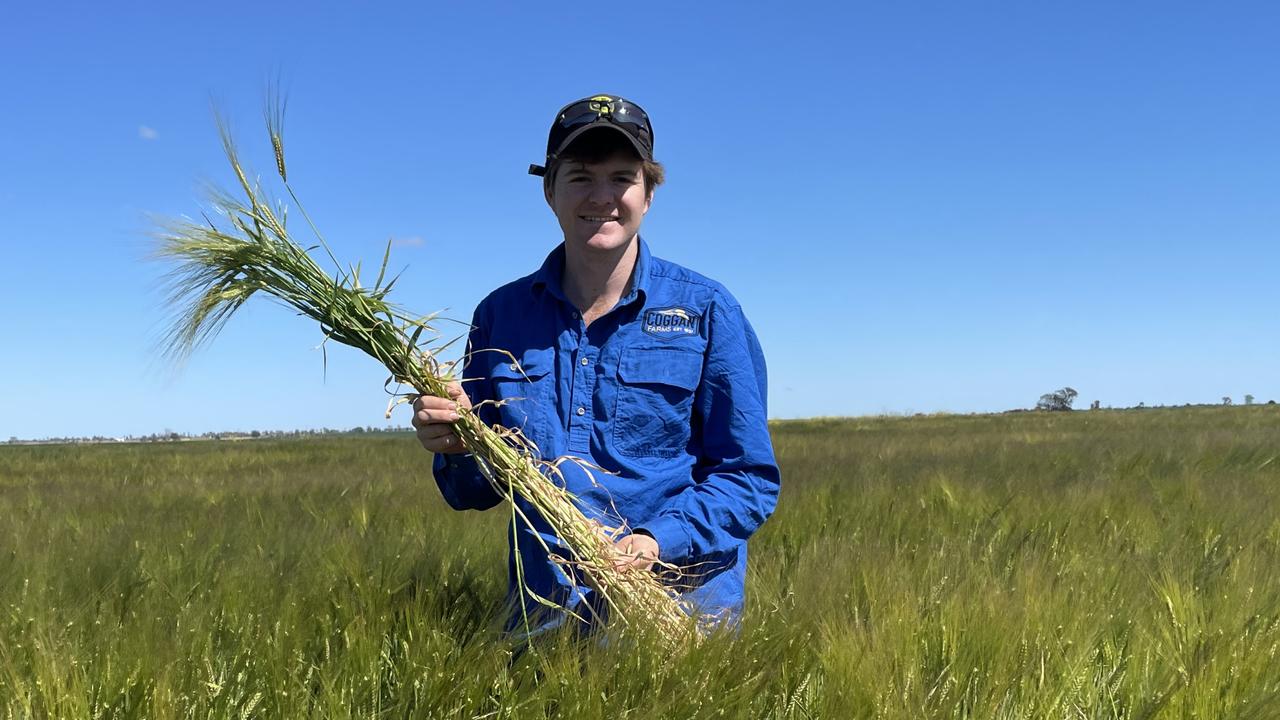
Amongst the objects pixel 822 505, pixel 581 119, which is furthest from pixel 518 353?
pixel 822 505

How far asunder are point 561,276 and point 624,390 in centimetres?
37

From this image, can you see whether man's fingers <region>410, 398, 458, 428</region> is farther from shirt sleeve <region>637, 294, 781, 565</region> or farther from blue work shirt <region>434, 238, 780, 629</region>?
shirt sleeve <region>637, 294, 781, 565</region>

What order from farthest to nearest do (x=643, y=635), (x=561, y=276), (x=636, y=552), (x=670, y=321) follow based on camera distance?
1. (x=561, y=276)
2. (x=670, y=321)
3. (x=636, y=552)
4. (x=643, y=635)

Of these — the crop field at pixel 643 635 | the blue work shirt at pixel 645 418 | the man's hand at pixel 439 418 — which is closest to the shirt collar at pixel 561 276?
the blue work shirt at pixel 645 418

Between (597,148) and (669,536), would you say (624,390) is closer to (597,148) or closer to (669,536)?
(669,536)

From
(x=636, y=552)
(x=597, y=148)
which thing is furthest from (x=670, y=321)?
(x=636, y=552)

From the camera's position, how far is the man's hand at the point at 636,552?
184 centimetres

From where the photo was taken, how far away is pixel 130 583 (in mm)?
2461

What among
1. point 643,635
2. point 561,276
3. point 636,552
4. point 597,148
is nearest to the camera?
point 643,635

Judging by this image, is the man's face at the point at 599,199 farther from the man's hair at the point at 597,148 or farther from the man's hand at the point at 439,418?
the man's hand at the point at 439,418

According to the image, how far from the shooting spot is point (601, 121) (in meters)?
1.94

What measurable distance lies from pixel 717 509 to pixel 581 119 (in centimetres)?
94

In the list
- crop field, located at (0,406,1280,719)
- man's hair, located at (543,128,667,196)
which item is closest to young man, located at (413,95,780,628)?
man's hair, located at (543,128,667,196)

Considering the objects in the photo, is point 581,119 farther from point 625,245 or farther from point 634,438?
point 634,438
